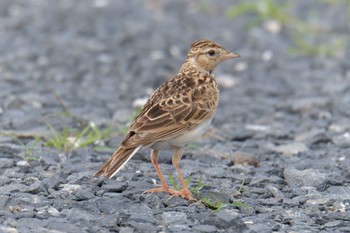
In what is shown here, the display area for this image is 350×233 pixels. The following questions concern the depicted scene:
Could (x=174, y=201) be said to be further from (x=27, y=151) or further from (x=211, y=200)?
(x=27, y=151)

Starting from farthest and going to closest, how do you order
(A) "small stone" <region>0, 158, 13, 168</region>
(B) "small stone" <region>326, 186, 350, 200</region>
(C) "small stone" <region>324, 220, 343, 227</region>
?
(A) "small stone" <region>0, 158, 13, 168</region> → (B) "small stone" <region>326, 186, 350, 200</region> → (C) "small stone" <region>324, 220, 343, 227</region>

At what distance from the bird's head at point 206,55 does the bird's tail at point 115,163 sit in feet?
5.09

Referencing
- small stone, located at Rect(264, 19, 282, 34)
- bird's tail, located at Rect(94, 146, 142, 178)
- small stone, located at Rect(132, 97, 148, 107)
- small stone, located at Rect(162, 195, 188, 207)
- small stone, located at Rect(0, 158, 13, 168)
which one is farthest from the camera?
small stone, located at Rect(264, 19, 282, 34)

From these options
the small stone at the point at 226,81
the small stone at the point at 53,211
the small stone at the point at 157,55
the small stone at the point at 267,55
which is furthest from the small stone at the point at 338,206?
the small stone at the point at 267,55

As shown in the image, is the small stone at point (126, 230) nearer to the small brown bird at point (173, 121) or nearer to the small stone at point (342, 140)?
the small brown bird at point (173, 121)

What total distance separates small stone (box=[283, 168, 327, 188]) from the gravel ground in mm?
13

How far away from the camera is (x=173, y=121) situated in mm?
7594

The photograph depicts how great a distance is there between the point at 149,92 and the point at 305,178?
15.5ft

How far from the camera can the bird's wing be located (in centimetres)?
741

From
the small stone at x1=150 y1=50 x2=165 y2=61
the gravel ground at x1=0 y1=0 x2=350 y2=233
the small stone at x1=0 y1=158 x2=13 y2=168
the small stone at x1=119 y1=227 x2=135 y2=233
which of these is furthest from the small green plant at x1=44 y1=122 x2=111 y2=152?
the small stone at x1=150 y1=50 x2=165 y2=61

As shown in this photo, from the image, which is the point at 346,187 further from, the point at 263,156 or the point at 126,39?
the point at 126,39

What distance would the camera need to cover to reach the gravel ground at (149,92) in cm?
704

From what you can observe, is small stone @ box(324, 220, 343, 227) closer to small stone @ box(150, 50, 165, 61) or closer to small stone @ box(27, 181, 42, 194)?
small stone @ box(27, 181, 42, 194)

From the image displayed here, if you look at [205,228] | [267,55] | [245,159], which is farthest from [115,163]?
[267,55]
